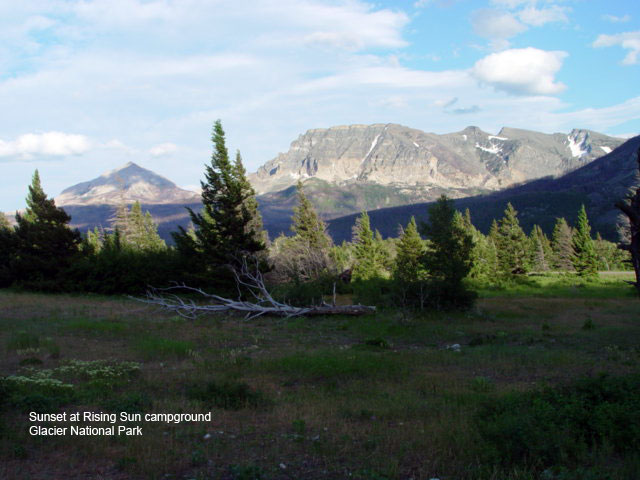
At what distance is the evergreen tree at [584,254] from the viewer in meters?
56.7

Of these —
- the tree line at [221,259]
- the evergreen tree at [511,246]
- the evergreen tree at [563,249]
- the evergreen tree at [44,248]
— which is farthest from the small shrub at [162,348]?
the evergreen tree at [563,249]

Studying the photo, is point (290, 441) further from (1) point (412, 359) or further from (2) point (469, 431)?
(1) point (412, 359)

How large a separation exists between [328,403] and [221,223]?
25.1 metres

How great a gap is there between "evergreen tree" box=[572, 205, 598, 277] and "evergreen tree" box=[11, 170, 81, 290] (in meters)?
57.3

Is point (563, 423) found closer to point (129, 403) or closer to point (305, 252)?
point (129, 403)

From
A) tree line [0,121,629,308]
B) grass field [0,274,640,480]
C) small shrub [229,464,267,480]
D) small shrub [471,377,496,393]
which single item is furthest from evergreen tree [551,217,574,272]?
small shrub [229,464,267,480]

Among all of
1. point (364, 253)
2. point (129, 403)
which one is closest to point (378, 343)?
point (129, 403)

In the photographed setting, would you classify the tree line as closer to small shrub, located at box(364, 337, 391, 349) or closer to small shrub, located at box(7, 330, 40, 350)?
small shrub, located at box(364, 337, 391, 349)

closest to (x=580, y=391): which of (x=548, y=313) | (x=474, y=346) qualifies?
(x=474, y=346)

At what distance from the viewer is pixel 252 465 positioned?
523 cm

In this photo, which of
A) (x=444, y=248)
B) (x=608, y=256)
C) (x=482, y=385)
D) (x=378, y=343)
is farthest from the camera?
(x=608, y=256)

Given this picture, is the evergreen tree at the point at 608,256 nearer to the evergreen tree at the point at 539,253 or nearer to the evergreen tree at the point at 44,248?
the evergreen tree at the point at 539,253

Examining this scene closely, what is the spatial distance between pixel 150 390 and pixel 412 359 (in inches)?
265

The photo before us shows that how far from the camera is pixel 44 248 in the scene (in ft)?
114
